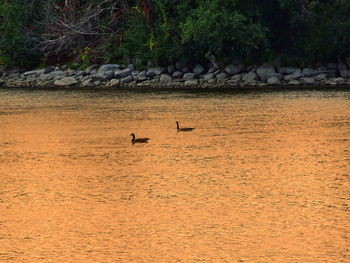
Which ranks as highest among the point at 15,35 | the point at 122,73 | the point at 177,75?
the point at 15,35

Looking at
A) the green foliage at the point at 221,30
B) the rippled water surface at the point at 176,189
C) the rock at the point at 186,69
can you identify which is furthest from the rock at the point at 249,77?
the rippled water surface at the point at 176,189

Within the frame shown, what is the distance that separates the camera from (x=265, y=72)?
50.4 m

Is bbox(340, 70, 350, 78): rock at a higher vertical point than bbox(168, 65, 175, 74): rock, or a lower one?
lower

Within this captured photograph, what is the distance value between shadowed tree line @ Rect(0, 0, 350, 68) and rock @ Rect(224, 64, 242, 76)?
17.9 inches

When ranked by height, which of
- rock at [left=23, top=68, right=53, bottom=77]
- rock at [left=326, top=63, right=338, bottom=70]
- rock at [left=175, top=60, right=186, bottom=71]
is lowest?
rock at [left=326, top=63, right=338, bottom=70]

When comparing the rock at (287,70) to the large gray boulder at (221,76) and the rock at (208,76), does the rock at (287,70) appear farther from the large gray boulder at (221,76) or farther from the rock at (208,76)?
the rock at (208,76)

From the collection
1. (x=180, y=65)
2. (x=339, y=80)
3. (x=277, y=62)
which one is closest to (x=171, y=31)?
(x=180, y=65)

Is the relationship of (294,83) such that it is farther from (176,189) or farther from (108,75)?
(176,189)

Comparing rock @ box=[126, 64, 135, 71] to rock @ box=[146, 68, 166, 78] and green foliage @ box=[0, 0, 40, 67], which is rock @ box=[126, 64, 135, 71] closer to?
rock @ box=[146, 68, 166, 78]

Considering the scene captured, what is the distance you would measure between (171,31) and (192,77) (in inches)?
137

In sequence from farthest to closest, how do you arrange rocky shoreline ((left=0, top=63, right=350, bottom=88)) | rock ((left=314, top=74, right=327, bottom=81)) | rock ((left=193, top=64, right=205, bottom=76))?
1. rock ((left=193, top=64, right=205, bottom=76))
2. rock ((left=314, top=74, right=327, bottom=81))
3. rocky shoreline ((left=0, top=63, right=350, bottom=88))

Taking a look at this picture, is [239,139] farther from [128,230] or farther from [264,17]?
[264,17]

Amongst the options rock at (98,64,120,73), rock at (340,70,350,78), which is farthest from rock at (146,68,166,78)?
rock at (340,70,350,78)

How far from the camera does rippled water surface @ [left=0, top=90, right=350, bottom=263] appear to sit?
407 inches
